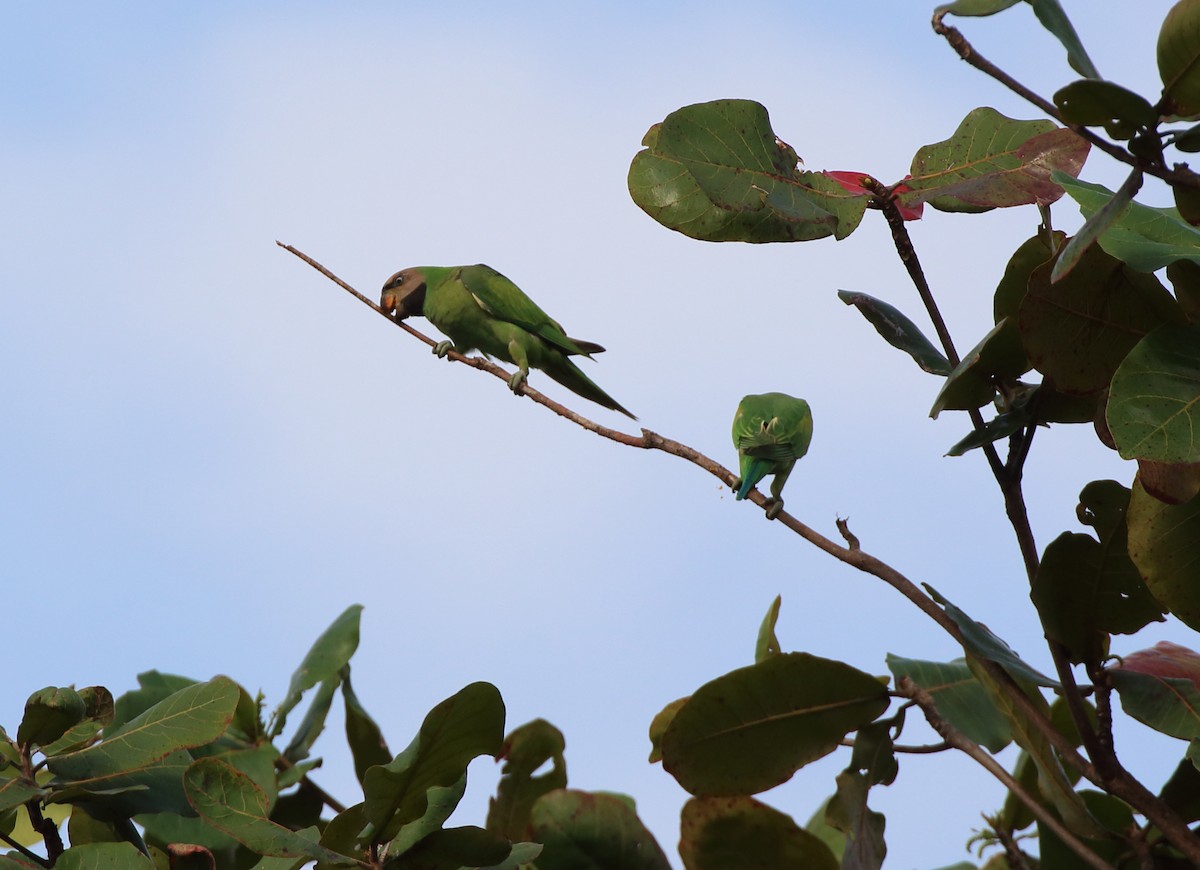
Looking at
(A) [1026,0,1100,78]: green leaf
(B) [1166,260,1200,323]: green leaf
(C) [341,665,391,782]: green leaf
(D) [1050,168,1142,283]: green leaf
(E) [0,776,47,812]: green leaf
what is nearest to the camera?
(D) [1050,168,1142,283]: green leaf

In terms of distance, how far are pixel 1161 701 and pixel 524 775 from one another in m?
1.04

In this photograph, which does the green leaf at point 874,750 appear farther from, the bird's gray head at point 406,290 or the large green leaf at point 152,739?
the bird's gray head at point 406,290

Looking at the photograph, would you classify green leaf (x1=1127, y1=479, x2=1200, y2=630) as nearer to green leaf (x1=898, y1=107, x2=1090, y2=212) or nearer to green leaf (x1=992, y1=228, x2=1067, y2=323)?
green leaf (x1=992, y1=228, x2=1067, y2=323)

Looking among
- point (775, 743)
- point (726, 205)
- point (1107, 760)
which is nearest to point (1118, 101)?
point (726, 205)

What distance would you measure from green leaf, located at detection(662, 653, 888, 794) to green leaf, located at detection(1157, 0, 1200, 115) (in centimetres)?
80

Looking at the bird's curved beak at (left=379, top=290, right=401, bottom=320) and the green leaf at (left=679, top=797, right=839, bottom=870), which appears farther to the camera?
the bird's curved beak at (left=379, top=290, right=401, bottom=320)

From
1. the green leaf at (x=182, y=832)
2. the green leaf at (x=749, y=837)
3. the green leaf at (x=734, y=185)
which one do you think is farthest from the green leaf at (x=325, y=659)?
the green leaf at (x=734, y=185)

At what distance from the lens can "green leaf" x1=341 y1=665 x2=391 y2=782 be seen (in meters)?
2.20

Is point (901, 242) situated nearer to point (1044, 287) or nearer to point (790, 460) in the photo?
point (1044, 287)

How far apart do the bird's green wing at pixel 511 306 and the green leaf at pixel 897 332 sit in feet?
9.07

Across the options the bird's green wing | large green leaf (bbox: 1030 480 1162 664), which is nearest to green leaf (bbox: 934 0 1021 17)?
large green leaf (bbox: 1030 480 1162 664)

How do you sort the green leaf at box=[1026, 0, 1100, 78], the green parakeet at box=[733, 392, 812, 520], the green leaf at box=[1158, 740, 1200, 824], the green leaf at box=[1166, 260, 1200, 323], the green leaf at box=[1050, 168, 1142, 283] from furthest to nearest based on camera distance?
the green parakeet at box=[733, 392, 812, 520], the green leaf at box=[1158, 740, 1200, 824], the green leaf at box=[1166, 260, 1200, 323], the green leaf at box=[1026, 0, 1100, 78], the green leaf at box=[1050, 168, 1142, 283]

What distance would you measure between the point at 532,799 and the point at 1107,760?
97 centimetres

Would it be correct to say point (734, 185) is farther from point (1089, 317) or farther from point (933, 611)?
point (933, 611)
